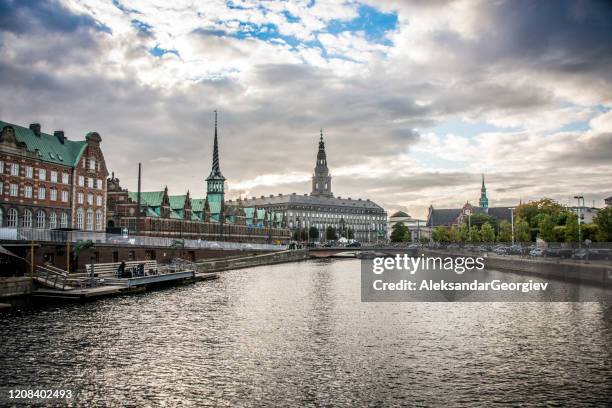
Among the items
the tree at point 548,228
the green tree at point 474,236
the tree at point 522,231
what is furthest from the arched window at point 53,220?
the green tree at point 474,236

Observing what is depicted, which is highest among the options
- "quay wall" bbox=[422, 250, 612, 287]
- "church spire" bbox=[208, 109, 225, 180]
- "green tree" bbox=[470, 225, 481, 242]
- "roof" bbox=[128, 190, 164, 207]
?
"church spire" bbox=[208, 109, 225, 180]

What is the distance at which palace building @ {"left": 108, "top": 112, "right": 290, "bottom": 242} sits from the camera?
4737 inches

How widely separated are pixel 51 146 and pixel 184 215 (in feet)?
184

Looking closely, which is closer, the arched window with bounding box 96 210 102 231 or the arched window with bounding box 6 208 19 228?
the arched window with bounding box 6 208 19 228

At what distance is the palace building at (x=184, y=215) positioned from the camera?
395ft

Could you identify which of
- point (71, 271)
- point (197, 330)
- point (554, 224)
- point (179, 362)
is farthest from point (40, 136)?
point (554, 224)

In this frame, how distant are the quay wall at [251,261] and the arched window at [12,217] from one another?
25898 millimetres

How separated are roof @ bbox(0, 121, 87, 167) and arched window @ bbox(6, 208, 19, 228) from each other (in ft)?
30.4

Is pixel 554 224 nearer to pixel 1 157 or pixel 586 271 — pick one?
pixel 586 271

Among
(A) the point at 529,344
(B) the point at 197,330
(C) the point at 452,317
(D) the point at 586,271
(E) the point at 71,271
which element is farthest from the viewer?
(D) the point at 586,271

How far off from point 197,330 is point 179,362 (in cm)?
859

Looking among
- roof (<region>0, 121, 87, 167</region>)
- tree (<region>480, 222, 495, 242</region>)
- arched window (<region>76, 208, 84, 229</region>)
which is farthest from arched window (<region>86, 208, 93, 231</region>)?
tree (<region>480, 222, 495, 242</region>)

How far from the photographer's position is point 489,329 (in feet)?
124

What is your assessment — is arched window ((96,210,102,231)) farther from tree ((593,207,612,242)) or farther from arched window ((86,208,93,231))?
tree ((593,207,612,242))
